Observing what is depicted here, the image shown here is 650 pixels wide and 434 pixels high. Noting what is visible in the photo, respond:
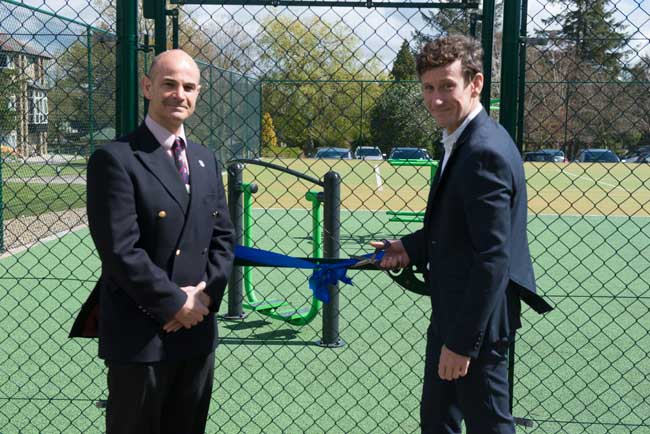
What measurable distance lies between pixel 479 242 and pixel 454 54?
0.60m

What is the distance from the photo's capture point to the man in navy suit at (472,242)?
2248 mm

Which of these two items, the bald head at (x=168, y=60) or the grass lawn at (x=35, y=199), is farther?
the grass lawn at (x=35, y=199)

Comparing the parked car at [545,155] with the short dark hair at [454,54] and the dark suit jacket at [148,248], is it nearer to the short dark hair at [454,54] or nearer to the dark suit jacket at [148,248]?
the short dark hair at [454,54]

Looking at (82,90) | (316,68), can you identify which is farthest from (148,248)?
(82,90)

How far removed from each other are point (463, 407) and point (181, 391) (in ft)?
3.28

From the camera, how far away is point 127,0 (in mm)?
3070

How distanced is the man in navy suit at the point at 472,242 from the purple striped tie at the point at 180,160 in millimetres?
850

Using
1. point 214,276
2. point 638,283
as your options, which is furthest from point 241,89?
point 214,276

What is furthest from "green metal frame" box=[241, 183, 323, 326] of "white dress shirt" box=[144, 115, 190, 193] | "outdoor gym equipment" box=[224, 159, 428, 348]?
"white dress shirt" box=[144, 115, 190, 193]

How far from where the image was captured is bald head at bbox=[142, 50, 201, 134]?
8.45ft

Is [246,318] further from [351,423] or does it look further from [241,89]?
[241,89]

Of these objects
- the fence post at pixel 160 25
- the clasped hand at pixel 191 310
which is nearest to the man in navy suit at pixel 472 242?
the clasped hand at pixel 191 310

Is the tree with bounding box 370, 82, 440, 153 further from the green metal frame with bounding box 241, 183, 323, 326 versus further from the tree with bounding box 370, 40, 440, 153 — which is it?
the green metal frame with bounding box 241, 183, 323, 326

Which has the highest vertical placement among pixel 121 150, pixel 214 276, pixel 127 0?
pixel 127 0
